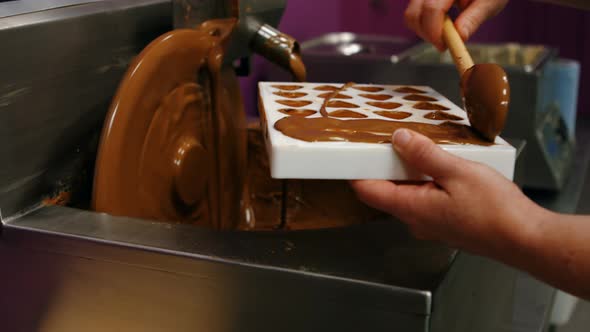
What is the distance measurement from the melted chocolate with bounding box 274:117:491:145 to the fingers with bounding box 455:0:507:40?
1.04ft

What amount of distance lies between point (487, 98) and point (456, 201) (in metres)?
0.18

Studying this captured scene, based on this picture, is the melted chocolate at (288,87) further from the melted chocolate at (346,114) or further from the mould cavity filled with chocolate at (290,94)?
the melted chocolate at (346,114)

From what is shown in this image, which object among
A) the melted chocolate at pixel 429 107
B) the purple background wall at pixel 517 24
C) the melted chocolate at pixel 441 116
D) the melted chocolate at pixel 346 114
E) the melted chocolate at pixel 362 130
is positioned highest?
the melted chocolate at pixel 362 130

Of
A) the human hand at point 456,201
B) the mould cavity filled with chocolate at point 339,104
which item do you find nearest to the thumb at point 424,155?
the human hand at point 456,201

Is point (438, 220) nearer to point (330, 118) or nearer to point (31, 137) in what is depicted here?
point (330, 118)

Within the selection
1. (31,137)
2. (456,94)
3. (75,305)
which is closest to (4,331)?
Answer: (75,305)

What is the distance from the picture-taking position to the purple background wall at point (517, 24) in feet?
10.6

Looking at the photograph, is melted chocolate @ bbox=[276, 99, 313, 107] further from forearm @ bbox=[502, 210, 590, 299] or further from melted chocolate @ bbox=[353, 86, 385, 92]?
forearm @ bbox=[502, 210, 590, 299]

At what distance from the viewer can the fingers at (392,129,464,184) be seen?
69 centimetres

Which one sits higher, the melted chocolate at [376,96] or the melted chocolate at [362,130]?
the melted chocolate at [362,130]

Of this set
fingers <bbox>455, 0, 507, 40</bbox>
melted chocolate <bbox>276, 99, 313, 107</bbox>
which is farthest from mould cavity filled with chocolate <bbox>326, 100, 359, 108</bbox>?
fingers <bbox>455, 0, 507, 40</bbox>

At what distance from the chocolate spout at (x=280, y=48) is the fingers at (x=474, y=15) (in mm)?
276

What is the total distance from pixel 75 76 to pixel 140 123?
0.11 metres

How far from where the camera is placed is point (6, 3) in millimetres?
875
